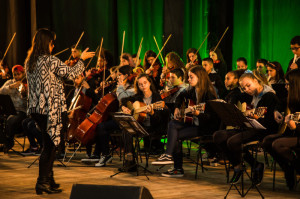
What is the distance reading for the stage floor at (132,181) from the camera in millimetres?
4648

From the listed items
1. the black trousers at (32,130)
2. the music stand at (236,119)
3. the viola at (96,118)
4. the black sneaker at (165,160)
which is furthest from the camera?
the black trousers at (32,130)

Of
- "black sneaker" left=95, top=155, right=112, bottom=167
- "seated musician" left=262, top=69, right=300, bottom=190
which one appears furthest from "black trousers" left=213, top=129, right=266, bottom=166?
"black sneaker" left=95, top=155, right=112, bottom=167

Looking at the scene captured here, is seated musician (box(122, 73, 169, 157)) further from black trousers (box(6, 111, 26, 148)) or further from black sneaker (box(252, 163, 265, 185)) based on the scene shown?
black trousers (box(6, 111, 26, 148))

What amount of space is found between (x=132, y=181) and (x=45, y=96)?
132cm

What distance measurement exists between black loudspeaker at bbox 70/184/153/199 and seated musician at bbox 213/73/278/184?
2.38m

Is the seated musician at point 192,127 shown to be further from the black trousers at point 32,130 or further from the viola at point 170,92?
the black trousers at point 32,130

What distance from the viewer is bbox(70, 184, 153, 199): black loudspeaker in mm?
2545

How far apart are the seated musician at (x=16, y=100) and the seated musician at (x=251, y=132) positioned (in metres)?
3.59

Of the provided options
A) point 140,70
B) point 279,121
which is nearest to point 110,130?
point 140,70

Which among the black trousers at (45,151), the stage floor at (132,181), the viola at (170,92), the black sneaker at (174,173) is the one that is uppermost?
the viola at (170,92)

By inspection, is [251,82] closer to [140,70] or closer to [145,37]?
[140,70]

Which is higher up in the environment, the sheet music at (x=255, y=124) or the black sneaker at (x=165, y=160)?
the sheet music at (x=255, y=124)

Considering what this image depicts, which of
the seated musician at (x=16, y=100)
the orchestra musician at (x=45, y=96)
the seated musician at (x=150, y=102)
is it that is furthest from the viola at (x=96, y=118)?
the seated musician at (x=16, y=100)

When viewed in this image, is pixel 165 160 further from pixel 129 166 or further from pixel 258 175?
pixel 258 175
